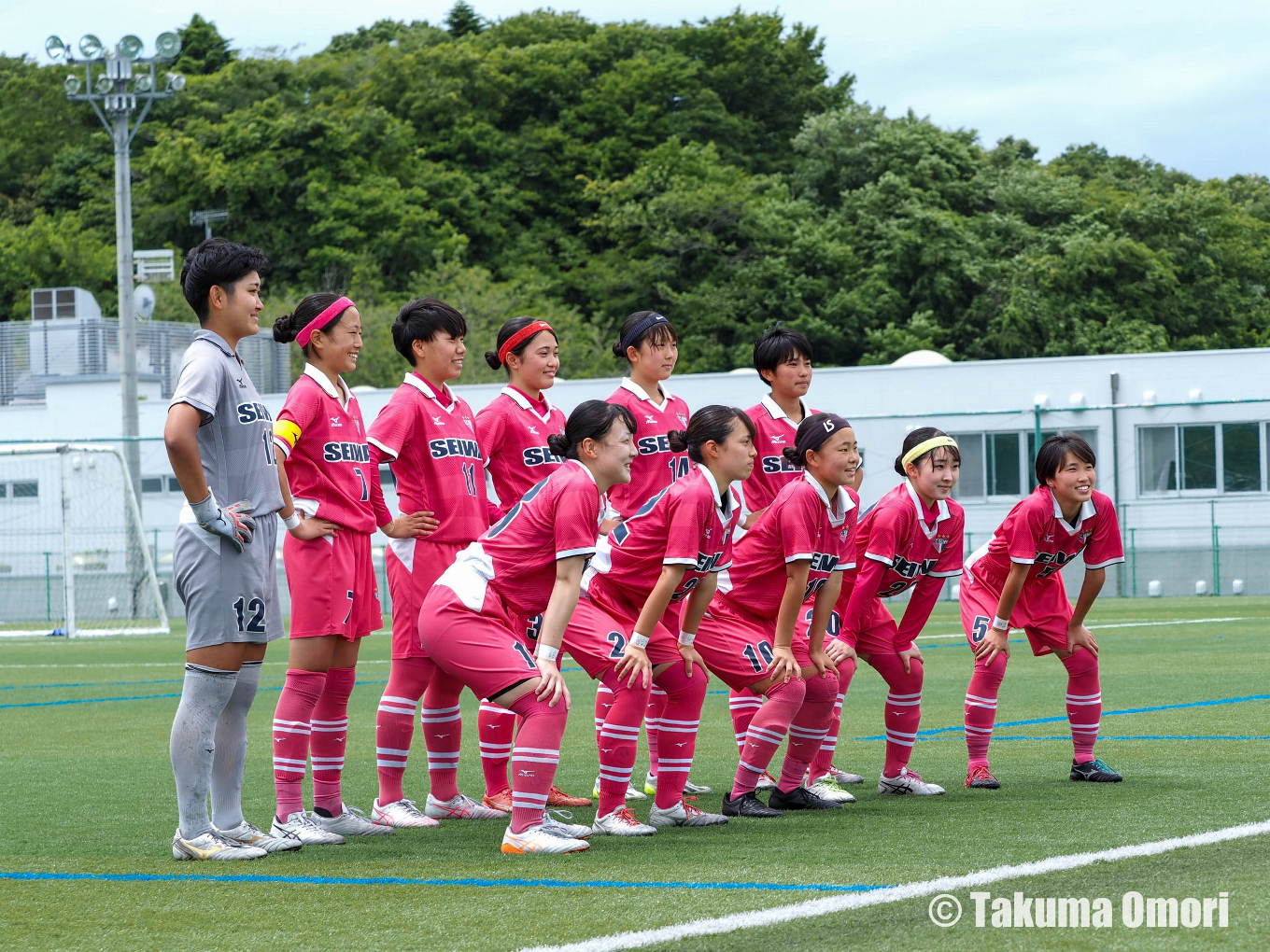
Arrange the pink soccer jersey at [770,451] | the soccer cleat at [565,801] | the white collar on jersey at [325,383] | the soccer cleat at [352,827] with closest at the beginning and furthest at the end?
the soccer cleat at [352,827], the white collar on jersey at [325,383], the soccer cleat at [565,801], the pink soccer jersey at [770,451]

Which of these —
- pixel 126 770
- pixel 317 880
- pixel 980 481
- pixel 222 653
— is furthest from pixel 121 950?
pixel 980 481

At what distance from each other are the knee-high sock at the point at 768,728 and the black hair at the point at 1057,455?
1.57 metres

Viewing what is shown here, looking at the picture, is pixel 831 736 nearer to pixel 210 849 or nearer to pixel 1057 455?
pixel 1057 455

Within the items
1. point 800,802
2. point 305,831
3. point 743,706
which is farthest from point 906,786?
point 305,831

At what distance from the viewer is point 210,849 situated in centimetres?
552

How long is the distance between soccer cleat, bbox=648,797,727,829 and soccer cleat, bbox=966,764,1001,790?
1305mm

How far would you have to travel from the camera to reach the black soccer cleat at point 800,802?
6.62 m

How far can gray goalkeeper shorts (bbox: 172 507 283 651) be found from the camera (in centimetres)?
545

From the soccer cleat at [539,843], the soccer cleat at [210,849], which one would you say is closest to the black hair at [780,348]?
the soccer cleat at [539,843]

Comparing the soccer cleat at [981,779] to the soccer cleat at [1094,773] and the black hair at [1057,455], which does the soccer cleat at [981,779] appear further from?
the black hair at [1057,455]

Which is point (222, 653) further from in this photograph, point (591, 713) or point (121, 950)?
point (591, 713)

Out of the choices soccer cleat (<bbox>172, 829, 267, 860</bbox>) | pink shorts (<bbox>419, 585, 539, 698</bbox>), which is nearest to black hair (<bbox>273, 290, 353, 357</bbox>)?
pink shorts (<bbox>419, 585, 539, 698</bbox>)

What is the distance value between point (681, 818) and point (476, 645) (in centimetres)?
114

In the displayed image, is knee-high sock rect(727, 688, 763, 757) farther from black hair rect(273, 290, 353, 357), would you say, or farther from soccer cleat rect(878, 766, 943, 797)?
black hair rect(273, 290, 353, 357)
